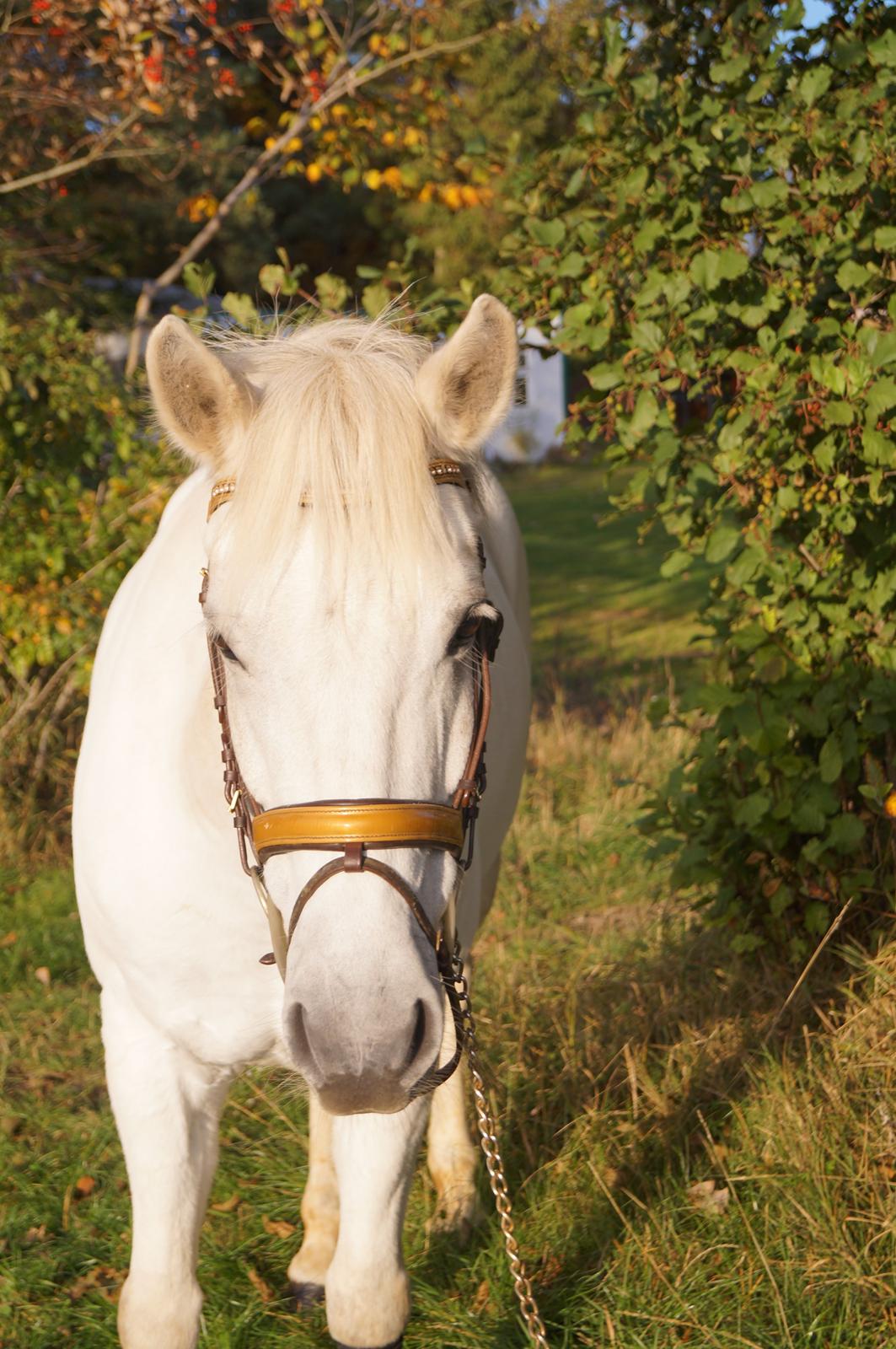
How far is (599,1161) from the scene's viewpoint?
10.3 feet

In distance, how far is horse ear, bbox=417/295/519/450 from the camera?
80.4 inches

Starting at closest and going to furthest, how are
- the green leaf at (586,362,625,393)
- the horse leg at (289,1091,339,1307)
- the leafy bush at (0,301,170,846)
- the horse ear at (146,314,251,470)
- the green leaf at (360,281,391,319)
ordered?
1. the horse ear at (146,314,251,470)
2. the horse leg at (289,1091,339,1307)
3. the green leaf at (586,362,625,393)
4. the green leaf at (360,281,391,319)
5. the leafy bush at (0,301,170,846)

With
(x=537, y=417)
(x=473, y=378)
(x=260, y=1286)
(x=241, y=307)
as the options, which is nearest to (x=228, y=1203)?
(x=260, y=1286)

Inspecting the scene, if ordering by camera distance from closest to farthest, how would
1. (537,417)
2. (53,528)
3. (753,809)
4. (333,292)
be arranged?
1. (753,809)
2. (333,292)
3. (53,528)
4. (537,417)

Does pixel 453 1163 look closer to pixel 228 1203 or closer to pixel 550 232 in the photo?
pixel 228 1203

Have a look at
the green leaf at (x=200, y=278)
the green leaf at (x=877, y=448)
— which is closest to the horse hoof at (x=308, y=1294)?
the green leaf at (x=877, y=448)

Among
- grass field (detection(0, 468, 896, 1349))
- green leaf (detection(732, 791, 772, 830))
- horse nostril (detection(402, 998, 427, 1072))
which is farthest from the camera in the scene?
green leaf (detection(732, 791, 772, 830))

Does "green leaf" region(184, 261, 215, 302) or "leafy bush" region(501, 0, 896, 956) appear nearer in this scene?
"leafy bush" region(501, 0, 896, 956)

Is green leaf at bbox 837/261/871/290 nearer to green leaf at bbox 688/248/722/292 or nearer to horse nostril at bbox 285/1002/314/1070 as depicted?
green leaf at bbox 688/248/722/292

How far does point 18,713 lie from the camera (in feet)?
18.7

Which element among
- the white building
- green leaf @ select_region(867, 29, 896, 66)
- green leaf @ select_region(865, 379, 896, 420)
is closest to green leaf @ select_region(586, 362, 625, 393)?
green leaf @ select_region(865, 379, 896, 420)

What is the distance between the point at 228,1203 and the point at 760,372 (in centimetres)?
256

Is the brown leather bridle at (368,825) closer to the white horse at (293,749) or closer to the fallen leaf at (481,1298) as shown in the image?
the white horse at (293,749)

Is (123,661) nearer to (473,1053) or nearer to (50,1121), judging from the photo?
(473,1053)
